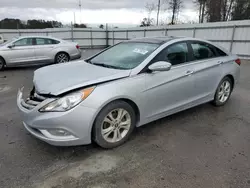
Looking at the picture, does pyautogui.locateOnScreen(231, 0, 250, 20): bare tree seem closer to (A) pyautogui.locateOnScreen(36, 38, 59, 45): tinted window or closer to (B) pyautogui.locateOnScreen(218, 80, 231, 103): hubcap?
(A) pyautogui.locateOnScreen(36, 38, 59, 45): tinted window

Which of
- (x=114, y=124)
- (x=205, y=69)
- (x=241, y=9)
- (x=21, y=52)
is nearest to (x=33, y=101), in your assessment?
(x=114, y=124)

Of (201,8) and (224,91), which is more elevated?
(201,8)

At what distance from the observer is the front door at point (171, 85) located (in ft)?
10.1

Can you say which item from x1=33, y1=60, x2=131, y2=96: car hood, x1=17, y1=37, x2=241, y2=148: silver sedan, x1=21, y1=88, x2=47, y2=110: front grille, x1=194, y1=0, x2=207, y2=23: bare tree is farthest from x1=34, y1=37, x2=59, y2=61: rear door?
x1=194, y1=0, x2=207, y2=23: bare tree

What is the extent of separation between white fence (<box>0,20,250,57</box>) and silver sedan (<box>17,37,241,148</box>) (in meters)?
9.05

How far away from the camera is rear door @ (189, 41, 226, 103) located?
375 cm

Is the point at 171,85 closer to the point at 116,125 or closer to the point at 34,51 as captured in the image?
the point at 116,125

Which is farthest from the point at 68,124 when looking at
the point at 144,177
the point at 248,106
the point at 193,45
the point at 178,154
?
the point at 248,106

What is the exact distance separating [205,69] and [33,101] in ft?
9.71

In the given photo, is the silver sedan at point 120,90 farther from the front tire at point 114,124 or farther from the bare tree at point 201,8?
the bare tree at point 201,8

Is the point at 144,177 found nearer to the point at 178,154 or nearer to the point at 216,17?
the point at 178,154

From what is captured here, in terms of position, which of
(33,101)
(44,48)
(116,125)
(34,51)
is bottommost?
(116,125)

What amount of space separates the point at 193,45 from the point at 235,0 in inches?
789

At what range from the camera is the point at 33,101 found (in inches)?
108
